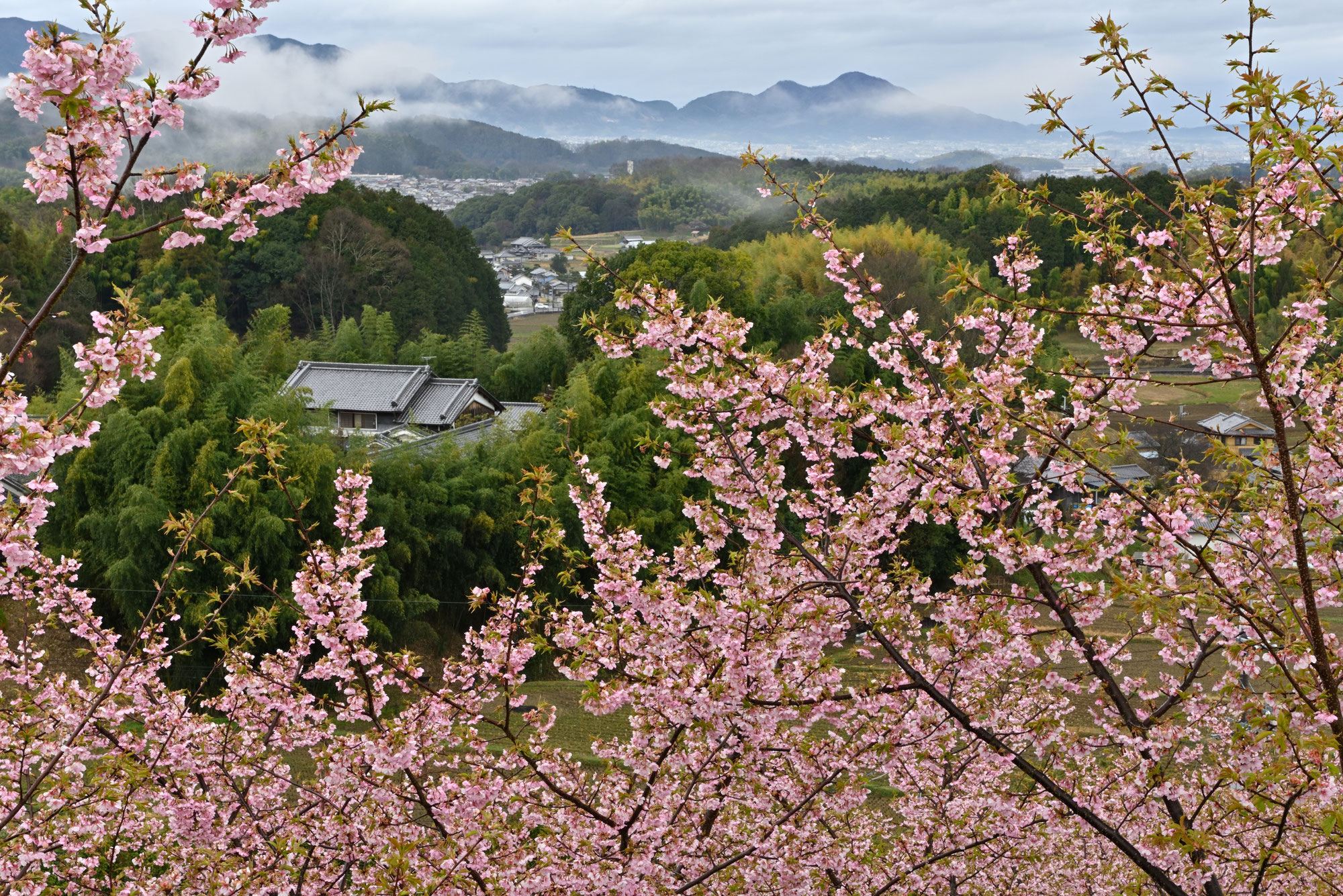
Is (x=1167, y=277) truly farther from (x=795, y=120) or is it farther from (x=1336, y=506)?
(x=795, y=120)

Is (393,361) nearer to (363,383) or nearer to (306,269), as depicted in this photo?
(363,383)

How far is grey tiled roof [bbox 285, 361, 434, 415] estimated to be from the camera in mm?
15570

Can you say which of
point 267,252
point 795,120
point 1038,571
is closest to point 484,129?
point 795,120

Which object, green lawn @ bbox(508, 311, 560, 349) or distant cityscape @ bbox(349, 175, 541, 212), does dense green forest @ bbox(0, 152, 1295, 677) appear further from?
distant cityscape @ bbox(349, 175, 541, 212)

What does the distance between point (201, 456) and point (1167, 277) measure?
8.36m

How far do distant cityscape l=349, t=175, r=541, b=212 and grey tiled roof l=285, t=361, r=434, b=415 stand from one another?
5576 cm

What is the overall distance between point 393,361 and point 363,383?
282 cm

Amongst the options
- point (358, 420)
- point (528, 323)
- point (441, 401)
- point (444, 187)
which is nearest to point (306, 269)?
point (358, 420)

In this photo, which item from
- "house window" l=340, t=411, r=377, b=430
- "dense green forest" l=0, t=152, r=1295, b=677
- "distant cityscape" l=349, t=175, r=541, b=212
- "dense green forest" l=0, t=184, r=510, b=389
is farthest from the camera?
"distant cityscape" l=349, t=175, r=541, b=212

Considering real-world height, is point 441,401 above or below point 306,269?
below

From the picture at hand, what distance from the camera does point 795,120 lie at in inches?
6757

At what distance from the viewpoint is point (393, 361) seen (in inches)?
736

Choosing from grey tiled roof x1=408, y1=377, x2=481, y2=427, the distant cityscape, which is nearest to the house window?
grey tiled roof x1=408, y1=377, x2=481, y2=427

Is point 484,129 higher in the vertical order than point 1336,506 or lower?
higher
